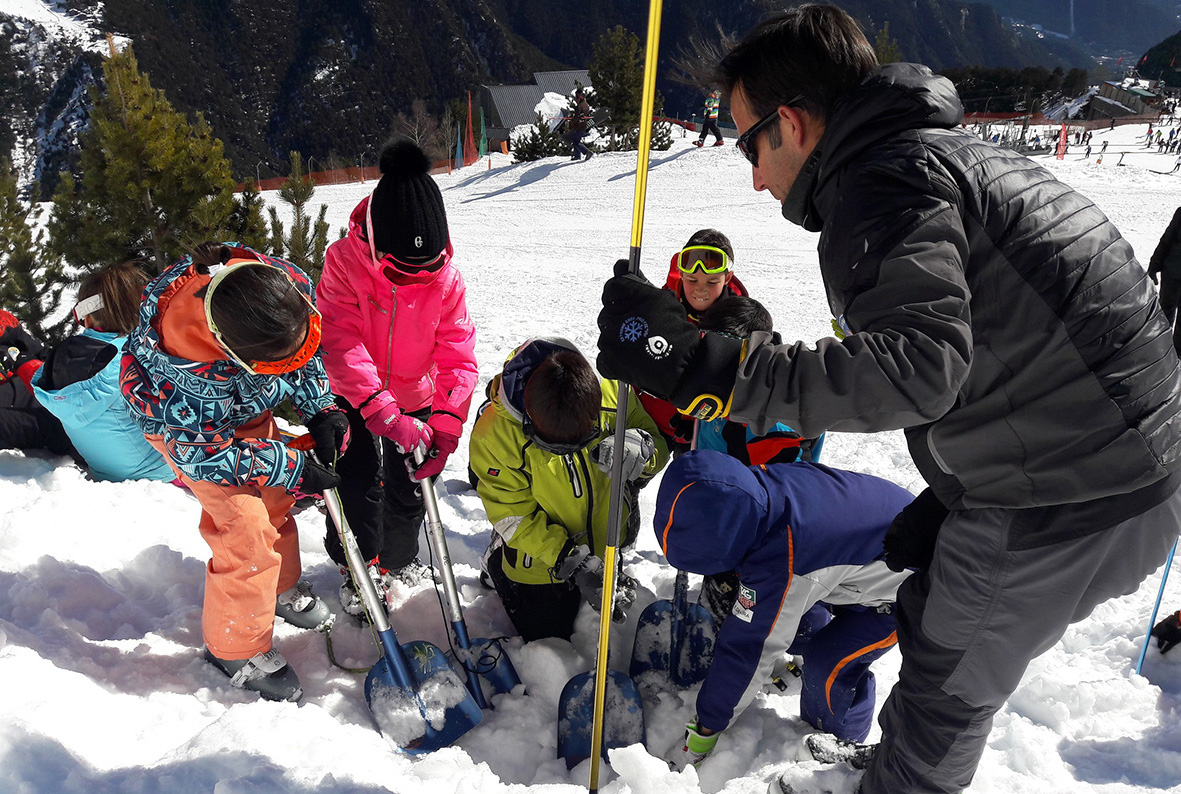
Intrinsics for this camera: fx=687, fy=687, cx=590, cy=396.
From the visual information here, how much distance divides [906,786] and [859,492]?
886 mm

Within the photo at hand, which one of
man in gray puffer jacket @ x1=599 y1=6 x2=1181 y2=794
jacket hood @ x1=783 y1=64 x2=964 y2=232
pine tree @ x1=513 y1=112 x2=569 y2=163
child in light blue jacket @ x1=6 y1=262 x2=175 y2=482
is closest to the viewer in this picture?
man in gray puffer jacket @ x1=599 y1=6 x2=1181 y2=794

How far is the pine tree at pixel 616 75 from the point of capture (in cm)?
2023

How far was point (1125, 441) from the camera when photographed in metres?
1.20

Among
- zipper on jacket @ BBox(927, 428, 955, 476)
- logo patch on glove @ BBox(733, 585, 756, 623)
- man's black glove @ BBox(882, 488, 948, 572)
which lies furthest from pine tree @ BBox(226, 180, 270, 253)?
zipper on jacket @ BBox(927, 428, 955, 476)

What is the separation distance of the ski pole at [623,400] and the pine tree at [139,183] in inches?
149

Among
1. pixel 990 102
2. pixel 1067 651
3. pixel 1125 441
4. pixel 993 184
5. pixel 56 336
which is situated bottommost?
pixel 1067 651

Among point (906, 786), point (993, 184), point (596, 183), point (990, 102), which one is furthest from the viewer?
point (990, 102)

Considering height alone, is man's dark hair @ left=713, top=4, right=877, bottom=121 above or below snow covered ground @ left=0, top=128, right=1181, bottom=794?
above

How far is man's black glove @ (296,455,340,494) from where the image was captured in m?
2.22

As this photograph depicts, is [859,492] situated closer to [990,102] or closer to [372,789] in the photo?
[372,789]

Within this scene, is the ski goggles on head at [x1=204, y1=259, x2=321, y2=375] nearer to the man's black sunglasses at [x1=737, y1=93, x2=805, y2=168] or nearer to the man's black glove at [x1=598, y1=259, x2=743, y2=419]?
the man's black glove at [x1=598, y1=259, x2=743, y2=419]

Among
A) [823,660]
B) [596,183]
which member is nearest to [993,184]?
[823,660]

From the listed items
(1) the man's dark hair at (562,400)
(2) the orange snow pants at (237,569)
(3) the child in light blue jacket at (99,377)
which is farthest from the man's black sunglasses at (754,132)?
(3) the child in light blue jacket at (99,377)

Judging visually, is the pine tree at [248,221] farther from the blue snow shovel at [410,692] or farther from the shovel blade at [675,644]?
the shovel blade at [675,644]
